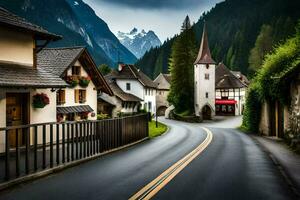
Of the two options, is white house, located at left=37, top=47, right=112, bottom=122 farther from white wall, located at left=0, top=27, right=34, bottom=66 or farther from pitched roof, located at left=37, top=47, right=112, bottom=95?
white wall, located at left=0, top=27, right=34, bottom=66

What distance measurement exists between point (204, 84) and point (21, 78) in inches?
2182

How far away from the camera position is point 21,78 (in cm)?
1501

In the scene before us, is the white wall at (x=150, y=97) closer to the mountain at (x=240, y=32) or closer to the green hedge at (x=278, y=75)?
the mountain at (x=240, y=32)

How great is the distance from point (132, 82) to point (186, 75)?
36.7 ft

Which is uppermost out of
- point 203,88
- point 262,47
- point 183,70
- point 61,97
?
point 262,47

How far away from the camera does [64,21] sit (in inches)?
7613

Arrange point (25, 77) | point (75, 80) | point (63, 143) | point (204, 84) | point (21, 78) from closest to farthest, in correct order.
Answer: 1. point (63, 143)
2. point (21, 78)
3. point (25, 77)
4. point (75, 80)
5. point (204, 84)

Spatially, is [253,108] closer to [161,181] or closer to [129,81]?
[161,181]

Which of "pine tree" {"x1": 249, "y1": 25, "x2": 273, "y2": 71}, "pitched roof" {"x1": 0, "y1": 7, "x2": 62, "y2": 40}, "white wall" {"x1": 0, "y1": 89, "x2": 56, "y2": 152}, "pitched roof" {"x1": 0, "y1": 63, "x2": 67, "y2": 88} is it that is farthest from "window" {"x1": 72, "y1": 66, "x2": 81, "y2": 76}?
"pine tree" {"x1": 249, "y1": 25, "x2": 273, "y2": 71}

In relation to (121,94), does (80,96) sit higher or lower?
lower

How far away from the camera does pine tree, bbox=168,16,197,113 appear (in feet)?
215

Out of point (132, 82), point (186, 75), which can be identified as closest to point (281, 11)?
point (186, 75)

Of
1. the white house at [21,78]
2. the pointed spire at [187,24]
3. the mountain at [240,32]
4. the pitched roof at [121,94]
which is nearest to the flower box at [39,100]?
the white house at [21,78]

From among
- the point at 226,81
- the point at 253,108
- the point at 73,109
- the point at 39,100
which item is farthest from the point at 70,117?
the point at 226,81
